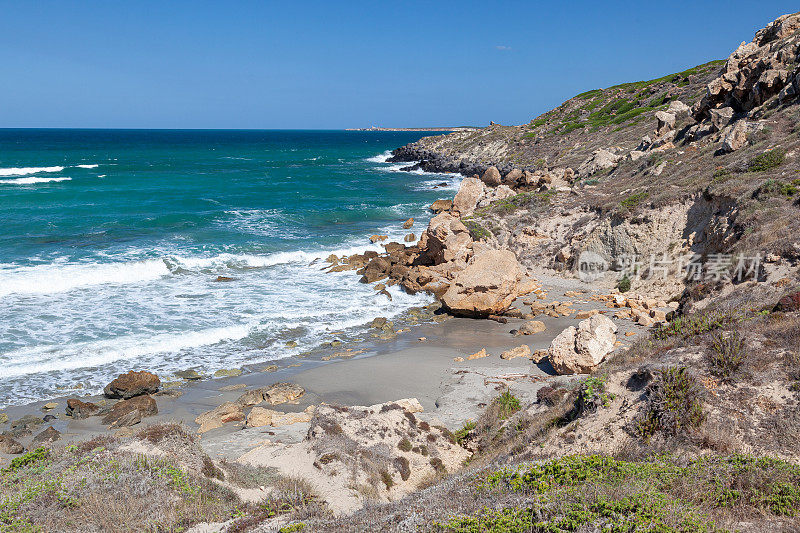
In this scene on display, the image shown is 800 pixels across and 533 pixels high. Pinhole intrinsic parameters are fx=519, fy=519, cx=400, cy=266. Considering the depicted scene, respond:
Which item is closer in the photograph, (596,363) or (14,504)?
(14,504)

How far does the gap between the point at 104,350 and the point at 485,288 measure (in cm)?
1243

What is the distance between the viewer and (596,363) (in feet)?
40.2

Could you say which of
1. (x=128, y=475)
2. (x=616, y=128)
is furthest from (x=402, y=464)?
(x=616, y=128)

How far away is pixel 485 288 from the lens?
1842 centimetres

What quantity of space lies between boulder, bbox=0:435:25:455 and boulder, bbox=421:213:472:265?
16701 millimetres

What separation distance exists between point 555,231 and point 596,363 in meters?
13.1

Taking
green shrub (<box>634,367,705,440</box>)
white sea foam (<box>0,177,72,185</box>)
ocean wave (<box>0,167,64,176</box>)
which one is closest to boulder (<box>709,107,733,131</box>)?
green shrub (<box>634,367,705,440</box>)

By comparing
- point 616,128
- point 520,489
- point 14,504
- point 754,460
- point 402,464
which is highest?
point 616,128

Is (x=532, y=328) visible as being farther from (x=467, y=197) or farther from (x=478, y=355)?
(x=467, y=197)

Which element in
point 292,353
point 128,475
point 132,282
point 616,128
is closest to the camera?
point 128,475

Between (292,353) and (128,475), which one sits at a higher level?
(128,475)

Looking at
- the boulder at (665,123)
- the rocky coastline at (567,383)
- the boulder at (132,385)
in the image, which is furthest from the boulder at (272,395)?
the boulder at (665,123)

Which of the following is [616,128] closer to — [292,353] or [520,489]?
[292,353]

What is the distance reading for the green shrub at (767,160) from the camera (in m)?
18.7
